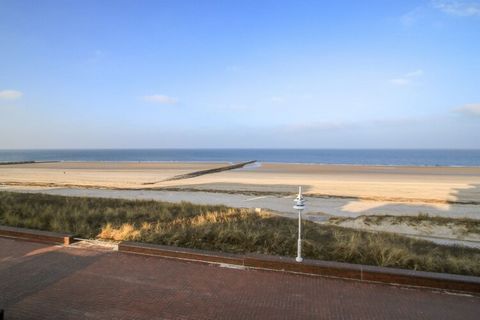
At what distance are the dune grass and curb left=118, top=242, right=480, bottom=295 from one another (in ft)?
2.20

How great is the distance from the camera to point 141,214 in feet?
34.3

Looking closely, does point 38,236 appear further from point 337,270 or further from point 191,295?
point 337,270

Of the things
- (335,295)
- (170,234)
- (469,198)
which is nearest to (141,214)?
(170,234)

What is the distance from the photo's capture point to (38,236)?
23.6 ft

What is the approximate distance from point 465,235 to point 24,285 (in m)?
10.8

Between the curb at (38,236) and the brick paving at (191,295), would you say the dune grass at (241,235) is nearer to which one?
the curb at (38,236)

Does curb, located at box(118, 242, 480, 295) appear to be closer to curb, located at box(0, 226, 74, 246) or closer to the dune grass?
the dune grass

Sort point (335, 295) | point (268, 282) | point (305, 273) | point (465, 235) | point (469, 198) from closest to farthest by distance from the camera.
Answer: point (335, 295), point (268, 282), point (305, 273), point (465, 235), point (469, 198)

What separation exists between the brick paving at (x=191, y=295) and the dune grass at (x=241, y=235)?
1168 millimetres

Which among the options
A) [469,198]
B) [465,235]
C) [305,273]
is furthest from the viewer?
[469,198]

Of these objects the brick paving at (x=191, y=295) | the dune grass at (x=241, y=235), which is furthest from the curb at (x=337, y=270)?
the dune grass at (x=241, y=235)

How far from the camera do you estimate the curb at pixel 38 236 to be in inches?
278

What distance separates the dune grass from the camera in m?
6.21

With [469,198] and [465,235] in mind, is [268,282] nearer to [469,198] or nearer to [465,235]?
[465,235]
